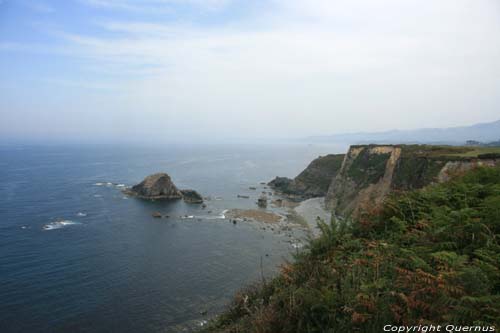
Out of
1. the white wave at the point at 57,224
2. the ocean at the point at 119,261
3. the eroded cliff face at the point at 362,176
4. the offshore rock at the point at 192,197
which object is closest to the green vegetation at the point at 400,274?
the ocean at the point at 119,261

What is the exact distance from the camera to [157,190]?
77.8m

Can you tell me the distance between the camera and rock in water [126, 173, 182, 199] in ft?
254

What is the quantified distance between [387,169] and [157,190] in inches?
2057

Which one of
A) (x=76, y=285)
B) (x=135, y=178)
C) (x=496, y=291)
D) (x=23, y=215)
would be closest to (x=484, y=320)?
(x=496, y=291)

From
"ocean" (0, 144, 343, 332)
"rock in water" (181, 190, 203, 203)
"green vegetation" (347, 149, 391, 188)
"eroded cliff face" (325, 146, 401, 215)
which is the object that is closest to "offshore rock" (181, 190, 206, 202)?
"rock in water" (181, 190, 203, 203)

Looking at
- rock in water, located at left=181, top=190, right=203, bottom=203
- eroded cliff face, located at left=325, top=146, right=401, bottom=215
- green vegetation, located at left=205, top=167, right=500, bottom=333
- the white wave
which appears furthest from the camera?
rock in water, located at left=181, top=190, right=203, bottom=203

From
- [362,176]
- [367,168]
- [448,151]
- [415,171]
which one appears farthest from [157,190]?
[448,151]

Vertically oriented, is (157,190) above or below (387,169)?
below

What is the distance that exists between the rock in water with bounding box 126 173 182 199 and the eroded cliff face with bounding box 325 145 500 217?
124 feet

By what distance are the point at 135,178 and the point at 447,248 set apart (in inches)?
4109

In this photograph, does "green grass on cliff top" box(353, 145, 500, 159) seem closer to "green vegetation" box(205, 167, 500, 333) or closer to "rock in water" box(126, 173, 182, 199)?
"green vegetation" box(205, 167, 500, 333)

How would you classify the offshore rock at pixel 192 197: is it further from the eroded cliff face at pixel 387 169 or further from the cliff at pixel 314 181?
the eroded cliff face at pixel 387 169

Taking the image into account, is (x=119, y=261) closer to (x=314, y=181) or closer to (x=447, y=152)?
(x=447, y=152)

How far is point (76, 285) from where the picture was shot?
32.1m
